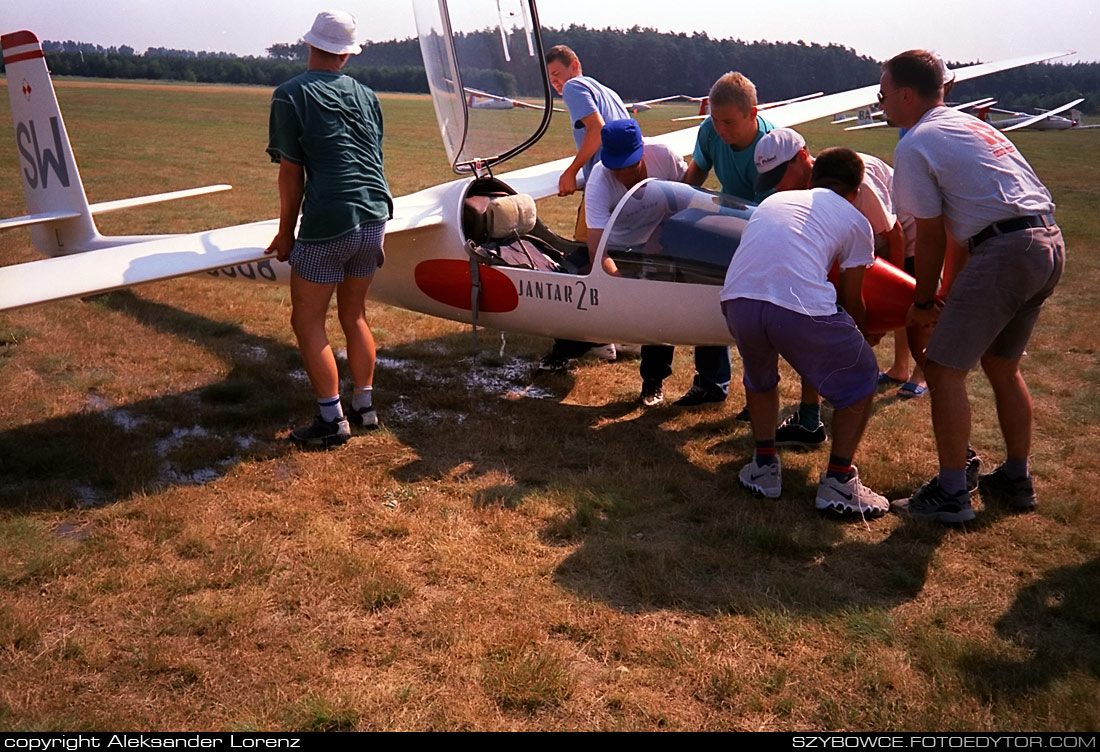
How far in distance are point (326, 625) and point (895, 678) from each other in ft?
6.75

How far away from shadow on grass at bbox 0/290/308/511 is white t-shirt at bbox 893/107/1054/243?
142 inches

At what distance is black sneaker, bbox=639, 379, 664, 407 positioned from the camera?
5.55 meters

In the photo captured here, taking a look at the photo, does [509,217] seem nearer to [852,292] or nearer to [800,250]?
[800,250]

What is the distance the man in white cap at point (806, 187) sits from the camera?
179 inches

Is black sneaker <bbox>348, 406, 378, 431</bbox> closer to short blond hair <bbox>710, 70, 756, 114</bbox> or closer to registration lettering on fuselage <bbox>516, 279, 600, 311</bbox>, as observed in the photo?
registration lettering on fuselage <bbox>516, 279, 600, 311</bbox>

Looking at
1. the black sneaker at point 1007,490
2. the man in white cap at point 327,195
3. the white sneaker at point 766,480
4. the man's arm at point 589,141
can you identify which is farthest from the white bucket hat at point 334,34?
the black sneaker at point 1007,490

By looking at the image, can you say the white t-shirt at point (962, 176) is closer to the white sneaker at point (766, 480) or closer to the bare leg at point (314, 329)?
the white sneaker at point (766, 480)

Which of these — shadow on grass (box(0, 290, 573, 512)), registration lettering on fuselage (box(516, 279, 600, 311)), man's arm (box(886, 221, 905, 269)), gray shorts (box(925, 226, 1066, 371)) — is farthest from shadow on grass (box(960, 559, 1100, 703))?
shadow on grass (box(0, 290, 573, 512))

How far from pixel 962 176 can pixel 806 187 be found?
1.14 meters

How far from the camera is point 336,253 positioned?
184 inches

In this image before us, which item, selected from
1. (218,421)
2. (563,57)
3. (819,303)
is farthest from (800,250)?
(218,421)

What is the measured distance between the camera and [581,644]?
10.2 ft
